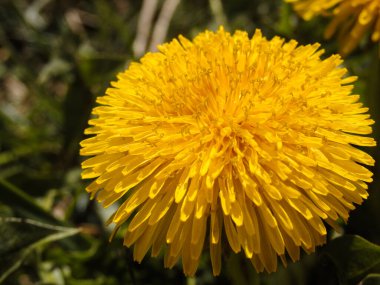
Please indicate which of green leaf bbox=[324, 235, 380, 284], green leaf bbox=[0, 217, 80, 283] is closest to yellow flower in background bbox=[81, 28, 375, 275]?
green leaf bbox=[324, 235, 380, 284]

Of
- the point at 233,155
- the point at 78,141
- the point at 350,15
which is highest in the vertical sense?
the point at 350,15

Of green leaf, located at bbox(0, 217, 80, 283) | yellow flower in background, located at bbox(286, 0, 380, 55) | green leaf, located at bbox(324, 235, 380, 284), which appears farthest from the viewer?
green leaf, located at bbox(0, 217, 80, 283)

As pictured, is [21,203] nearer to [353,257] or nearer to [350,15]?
[353,257]

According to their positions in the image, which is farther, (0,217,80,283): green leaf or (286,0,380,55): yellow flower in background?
(0,217,80,283): green leaf

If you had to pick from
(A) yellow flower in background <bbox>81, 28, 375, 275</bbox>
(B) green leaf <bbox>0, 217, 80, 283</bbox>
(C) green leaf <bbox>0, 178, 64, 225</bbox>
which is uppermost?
(A) yellow flower in background <bbox>81, 28, 375, 275</bbox>

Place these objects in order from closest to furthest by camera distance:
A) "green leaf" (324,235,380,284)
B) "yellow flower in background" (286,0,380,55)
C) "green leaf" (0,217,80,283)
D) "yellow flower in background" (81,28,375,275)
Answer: "yellow flower in background" (81,28,375,275) → "green leaf" (324,235,380,284) → "yellow flower in background" (286,0,380,55) → "green leaf" (0,217,80,283)

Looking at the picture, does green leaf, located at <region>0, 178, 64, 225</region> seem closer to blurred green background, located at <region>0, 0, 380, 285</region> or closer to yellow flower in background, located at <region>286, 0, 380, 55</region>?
blurred green background, located at <region>0, 0, 380, 285</region>

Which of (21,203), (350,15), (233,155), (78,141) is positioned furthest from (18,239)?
(350,15)
